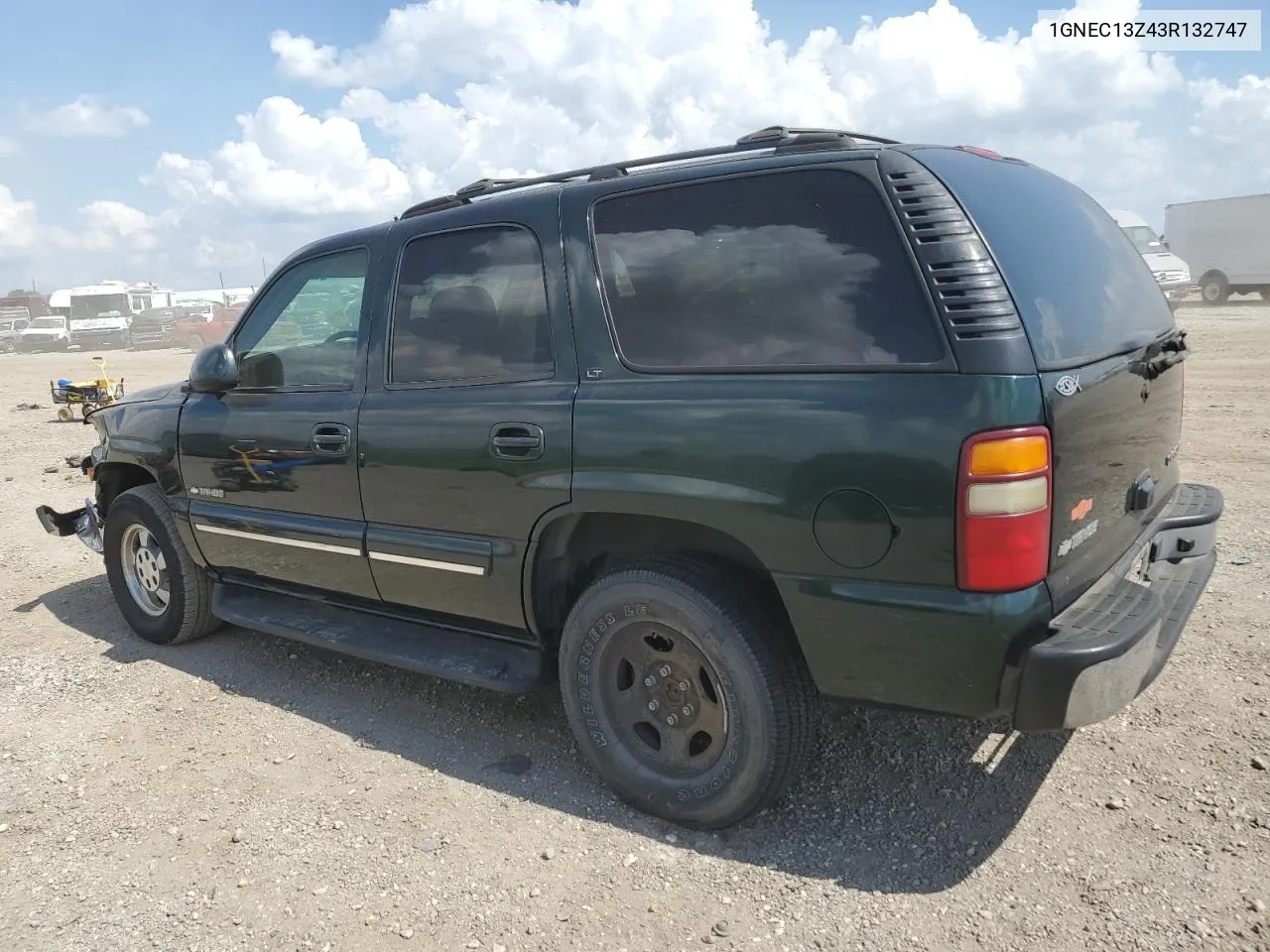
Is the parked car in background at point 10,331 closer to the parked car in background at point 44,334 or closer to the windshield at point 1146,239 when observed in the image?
the parked car in background at point 44,334

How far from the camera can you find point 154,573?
4.75 metres

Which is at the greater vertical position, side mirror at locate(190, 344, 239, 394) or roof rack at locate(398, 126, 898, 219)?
roof rack at locate(398, 126, 898, 219)

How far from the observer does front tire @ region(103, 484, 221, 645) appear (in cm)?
454

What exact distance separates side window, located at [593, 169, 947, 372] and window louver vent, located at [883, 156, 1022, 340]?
0.14ft

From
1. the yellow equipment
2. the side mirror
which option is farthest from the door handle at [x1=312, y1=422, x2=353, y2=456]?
the yellow equipment

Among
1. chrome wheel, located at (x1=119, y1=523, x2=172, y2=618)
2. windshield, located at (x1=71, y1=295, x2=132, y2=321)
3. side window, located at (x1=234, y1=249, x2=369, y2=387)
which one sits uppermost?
windshield, located at (x1=71, y1=295, x2=132, y2=321)

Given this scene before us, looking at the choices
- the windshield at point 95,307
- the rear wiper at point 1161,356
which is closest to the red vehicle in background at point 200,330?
the windshield at point 95,307

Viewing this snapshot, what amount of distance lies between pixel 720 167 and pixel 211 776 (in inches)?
111

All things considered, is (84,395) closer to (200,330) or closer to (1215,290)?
(200,330)

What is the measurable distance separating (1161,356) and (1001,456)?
1.13 meters

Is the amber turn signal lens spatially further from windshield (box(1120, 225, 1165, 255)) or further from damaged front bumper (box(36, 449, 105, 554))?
windshield (box(1120, 225, 1165, 255))

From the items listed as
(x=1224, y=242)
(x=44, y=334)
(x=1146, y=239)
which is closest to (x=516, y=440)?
(x=1146, y=239)

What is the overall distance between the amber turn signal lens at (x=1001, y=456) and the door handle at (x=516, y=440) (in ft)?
4.44

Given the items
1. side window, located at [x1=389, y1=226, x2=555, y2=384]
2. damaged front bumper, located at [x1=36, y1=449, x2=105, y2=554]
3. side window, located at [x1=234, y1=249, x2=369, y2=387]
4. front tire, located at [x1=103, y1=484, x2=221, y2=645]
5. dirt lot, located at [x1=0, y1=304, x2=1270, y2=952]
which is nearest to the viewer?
dirt lot, located at [x1=0, y1=304, x2=1270, y2=952]
